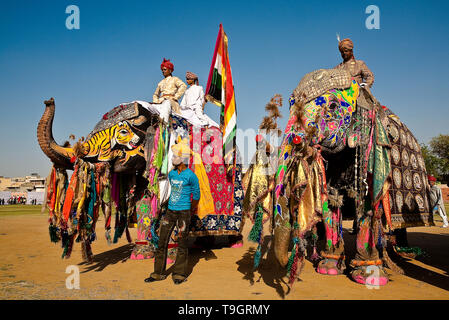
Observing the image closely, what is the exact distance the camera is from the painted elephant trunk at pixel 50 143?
6.14 m

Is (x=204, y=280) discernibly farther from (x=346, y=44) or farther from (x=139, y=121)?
(x=346, y=44)

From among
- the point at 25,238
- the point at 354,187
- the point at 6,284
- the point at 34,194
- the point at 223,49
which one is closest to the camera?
the point at 6,284

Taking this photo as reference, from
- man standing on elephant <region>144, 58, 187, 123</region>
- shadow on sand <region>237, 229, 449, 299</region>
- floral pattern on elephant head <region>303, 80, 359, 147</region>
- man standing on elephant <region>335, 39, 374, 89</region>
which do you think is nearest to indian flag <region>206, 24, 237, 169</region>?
man standing on elephant <region>144, 58, 187, 123</region>

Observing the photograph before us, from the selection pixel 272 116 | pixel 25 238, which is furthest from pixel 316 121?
pixel 25 238

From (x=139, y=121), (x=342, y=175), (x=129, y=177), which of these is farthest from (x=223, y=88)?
(x=129, y=177)

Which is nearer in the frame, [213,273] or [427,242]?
[213,273]

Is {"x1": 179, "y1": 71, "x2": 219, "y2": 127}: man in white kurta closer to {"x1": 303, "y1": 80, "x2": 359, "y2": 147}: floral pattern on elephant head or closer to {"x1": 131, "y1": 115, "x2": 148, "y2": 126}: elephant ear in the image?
{"x1": 131, "y1": 115, "x2": 148, "y2": 126}: elephant ear

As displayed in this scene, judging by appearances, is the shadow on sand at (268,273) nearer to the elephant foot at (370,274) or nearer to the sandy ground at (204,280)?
the sandy ground at (204,280)

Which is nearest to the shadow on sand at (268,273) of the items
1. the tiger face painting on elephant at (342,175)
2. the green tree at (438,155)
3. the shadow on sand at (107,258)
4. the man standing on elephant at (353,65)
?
the tiger face painting on elephant at (342,175)

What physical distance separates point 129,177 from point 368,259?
5119 mm

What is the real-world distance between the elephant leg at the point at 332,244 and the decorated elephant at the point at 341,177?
0.02 m
